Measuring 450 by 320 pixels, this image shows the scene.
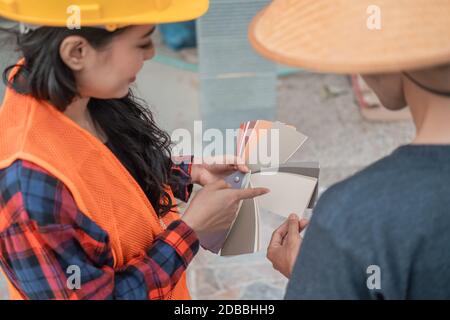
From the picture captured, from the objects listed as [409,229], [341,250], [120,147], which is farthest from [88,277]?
[409,229]

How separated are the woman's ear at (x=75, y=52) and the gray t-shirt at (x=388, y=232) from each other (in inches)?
24.7

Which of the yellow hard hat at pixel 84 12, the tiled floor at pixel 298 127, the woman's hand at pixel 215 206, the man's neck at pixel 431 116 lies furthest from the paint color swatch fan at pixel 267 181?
the tiled floor at pixel 298 127

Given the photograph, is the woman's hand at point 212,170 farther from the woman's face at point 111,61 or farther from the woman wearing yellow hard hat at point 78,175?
the woman's face at point 111,61

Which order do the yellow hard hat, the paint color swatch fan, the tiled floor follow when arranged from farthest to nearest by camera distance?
the tiled floor, the paint color swatch fan, the yellow hard hat

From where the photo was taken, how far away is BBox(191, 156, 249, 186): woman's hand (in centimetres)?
206

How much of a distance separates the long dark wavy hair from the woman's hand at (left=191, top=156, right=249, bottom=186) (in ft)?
0.20

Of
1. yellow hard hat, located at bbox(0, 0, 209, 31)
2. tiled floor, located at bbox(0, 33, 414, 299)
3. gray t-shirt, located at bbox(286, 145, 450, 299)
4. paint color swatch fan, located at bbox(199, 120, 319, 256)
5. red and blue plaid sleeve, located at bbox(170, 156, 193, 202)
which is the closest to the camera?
gray t-shirt, located at bbox(286, 145, 450, 299)

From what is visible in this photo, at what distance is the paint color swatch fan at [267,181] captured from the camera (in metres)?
1.97

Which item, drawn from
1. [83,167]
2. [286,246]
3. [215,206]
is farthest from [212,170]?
[83,167]

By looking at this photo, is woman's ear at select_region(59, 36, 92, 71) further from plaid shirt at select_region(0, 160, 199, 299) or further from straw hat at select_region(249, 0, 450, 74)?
straw hat at select_region(249, 0, 450, 74)

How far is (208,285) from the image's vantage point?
3531 mm

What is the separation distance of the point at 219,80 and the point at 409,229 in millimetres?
3070

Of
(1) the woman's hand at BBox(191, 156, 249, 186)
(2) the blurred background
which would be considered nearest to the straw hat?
(1) the woman's hand at BBox(191, 156, 249, 186)
